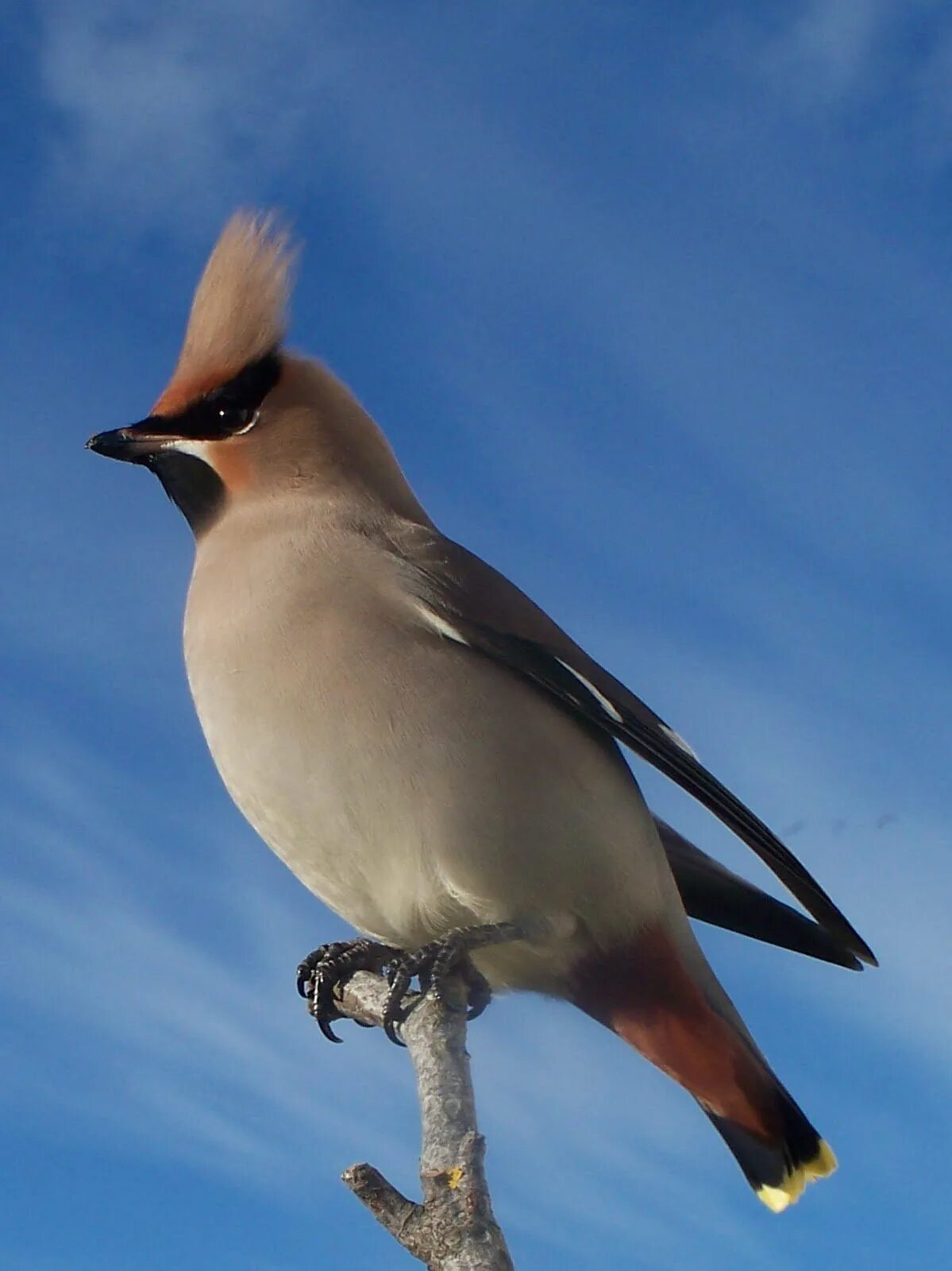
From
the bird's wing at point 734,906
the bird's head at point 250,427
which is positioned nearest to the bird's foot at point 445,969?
the bird's wing at point 734,906

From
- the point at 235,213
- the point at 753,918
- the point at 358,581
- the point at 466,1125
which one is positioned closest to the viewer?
the point at 466,1125

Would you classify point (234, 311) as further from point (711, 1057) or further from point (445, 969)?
point (711, 1057)

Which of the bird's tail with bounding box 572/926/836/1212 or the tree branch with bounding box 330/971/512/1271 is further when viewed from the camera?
the bird's tail with bounding box 572/926/836/1212

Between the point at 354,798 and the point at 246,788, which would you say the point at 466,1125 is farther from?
the point at 246,788

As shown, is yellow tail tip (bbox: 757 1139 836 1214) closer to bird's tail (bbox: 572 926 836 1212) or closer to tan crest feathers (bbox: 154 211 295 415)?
bird's tail (bbox: 572 926 836 1212)

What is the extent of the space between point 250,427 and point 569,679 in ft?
3.71

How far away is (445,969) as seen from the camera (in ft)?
10.6

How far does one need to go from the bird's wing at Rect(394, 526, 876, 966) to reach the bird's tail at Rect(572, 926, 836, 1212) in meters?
0.32

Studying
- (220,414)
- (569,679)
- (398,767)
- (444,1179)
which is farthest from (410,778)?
(220,414)

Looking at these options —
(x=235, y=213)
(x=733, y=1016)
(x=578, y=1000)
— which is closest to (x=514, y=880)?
(x=578, y=1000)

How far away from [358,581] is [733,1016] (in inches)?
54.7

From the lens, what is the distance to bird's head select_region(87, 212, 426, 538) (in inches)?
157

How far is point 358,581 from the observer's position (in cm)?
350

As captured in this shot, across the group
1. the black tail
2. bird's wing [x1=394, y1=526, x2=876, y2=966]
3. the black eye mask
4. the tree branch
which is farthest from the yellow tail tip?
the black eye mask
